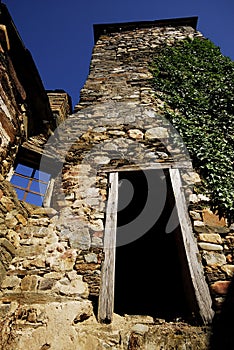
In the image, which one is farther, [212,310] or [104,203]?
[104,203]

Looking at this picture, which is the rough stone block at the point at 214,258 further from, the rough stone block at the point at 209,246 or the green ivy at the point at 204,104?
the green ivy at the point at 204,104

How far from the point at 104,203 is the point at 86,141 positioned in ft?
4.67

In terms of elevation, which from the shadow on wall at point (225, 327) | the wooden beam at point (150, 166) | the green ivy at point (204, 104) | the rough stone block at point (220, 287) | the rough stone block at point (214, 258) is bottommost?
the shadow on wall at point (225, 327)

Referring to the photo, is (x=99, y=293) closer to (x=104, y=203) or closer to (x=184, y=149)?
(x=104, y=203)

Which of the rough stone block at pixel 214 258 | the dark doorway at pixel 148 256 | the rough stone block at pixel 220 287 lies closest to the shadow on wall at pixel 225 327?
the rough stone block at pixel 220 287

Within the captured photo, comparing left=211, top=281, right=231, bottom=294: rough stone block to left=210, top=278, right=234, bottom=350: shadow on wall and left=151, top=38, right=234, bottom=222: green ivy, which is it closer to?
left=210, top=278, right=234, bottom=350: shadow on wall

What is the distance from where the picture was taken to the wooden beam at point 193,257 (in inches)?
88.5

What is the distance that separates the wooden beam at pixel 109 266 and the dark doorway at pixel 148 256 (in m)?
0.69

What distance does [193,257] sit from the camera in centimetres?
258

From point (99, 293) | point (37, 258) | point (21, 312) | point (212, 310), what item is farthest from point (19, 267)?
point (212, 310)

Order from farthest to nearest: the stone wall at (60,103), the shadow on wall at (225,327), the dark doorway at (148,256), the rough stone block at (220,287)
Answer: the stone wall at (60,103) < the dark doorway at (148,256) < the rough stone block at (220,287) < the shadow on wall at (225,327)

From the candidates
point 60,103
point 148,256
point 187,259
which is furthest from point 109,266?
point 60,103

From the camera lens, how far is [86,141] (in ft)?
13.8

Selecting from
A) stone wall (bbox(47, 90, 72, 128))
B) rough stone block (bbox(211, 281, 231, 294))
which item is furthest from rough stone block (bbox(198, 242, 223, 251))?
stone wall (bbox(47, 90, 72, 128))
